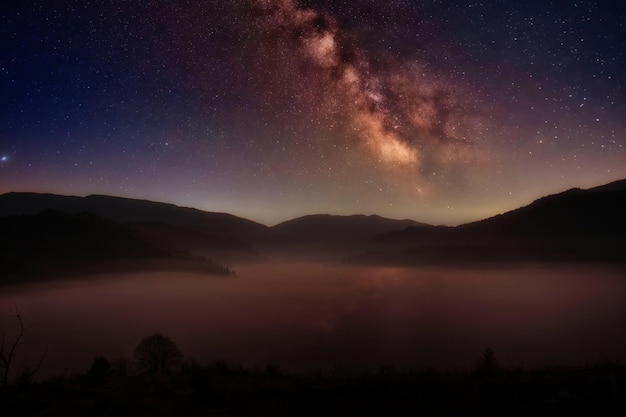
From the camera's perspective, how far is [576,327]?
175125 mm

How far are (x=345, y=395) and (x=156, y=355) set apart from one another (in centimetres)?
2285

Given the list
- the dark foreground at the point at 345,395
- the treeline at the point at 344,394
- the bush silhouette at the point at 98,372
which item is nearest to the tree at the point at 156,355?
the bush silhouette at the point at 98,372

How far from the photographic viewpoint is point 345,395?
1401cm

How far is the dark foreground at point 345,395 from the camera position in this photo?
11.8m

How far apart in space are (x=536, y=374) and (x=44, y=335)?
19385 centimetres

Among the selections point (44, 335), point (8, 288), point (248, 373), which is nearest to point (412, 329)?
point (44, 335)

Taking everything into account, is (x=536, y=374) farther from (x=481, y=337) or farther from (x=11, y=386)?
(x=481, y=337)

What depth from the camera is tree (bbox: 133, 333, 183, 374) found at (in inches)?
1236

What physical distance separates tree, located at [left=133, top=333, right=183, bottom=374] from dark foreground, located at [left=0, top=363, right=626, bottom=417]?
50.5 feet

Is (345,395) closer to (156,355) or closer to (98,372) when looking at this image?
(98,372)

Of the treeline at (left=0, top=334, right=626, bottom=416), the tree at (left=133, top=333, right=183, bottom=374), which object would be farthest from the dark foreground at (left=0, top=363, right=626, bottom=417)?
the tree at (left=133, top=333, right=183, bottom=374)

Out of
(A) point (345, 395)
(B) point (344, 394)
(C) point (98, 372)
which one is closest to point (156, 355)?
(C) point (98, 372)

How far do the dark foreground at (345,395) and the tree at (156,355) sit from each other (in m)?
15.4

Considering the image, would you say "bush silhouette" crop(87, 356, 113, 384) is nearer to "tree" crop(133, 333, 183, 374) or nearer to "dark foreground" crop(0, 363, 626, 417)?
"dark foreground" crop(0, 363, 626, 417)
